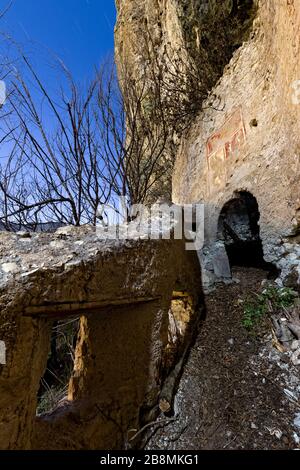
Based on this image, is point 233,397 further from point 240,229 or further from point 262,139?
point 262,139

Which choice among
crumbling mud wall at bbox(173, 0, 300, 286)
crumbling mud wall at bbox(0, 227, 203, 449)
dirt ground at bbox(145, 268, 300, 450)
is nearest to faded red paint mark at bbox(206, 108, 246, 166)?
crumbling mud wall at bbox(173, 0, 300, 286)

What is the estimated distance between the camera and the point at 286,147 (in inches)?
87.7

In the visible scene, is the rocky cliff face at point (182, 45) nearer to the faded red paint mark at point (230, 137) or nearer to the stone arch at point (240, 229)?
the faded red paint mark at point (230, 137)

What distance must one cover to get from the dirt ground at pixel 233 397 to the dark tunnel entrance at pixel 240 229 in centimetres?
105

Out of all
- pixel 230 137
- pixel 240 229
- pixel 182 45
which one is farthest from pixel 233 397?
pixel 182 45

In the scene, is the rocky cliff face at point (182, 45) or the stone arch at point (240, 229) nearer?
the stone arch at point (240, 229)

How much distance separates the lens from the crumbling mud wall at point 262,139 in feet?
6.98

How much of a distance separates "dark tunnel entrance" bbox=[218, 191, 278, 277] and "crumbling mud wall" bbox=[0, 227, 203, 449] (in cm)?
118

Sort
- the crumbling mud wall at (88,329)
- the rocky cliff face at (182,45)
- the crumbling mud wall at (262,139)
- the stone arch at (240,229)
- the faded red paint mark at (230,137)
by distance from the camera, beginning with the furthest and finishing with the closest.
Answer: the rocky cliff face at (182,45) < the stone arch at (240,229) < the faded red paint mark at (230,137) < the crumbling mud wall at (262,139) < the crumbling mud wall at (88,329)

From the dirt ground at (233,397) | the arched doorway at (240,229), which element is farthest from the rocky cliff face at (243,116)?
the dirt ground at (233,397)

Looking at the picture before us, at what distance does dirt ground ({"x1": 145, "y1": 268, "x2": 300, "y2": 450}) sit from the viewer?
58.9 inches

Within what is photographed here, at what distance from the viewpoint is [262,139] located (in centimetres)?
252

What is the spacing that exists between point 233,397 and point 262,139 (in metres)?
2.10
